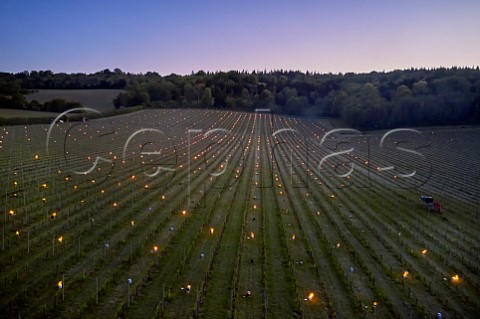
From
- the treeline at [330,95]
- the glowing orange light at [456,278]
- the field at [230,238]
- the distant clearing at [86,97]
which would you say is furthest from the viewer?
the distant clearing at [86,97]

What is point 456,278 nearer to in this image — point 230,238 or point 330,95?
point 230,238

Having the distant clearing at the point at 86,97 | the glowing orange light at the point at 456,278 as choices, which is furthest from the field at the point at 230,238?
the distant clearing at the point at 86,97

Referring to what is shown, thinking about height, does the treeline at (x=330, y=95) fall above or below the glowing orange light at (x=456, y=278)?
above

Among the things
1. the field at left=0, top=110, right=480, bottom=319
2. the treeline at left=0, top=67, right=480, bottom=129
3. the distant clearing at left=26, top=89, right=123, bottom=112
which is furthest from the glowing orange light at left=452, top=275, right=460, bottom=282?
the distant clearing at left=26, top=89, right=123, bottom=112

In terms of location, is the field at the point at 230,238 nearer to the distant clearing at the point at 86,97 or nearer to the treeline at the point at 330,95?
the treeline at the point at 330,95

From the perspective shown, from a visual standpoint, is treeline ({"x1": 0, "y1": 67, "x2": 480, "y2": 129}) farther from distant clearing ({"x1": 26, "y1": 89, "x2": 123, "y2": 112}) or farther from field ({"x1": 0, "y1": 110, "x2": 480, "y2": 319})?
field ({"x1": 0, "y1": 110, "x2": 480, "y2": 319})

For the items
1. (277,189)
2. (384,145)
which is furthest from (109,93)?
(277,189)

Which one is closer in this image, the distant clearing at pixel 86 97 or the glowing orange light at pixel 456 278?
the glowing orange light at pixel 456 278
